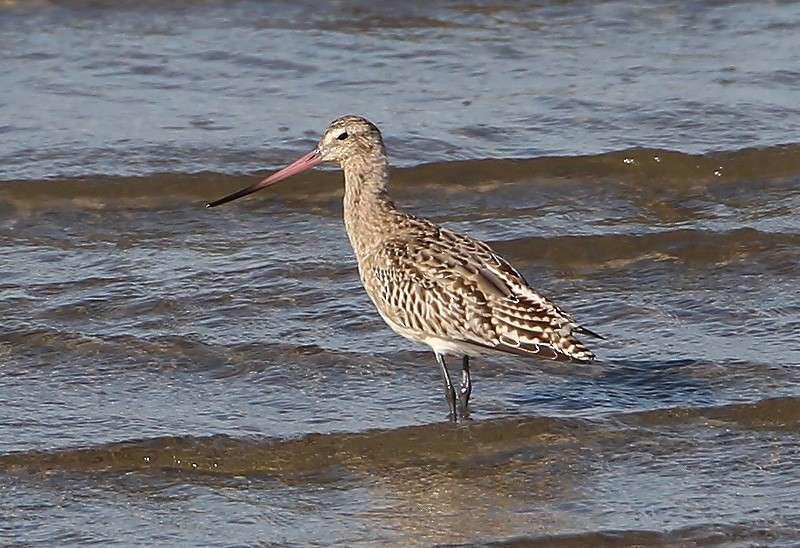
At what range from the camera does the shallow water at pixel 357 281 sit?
6.59 meters

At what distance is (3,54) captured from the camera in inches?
492

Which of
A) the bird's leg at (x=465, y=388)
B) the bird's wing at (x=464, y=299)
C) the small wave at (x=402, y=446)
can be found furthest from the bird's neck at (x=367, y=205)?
the small wave at (x=402, y=446)

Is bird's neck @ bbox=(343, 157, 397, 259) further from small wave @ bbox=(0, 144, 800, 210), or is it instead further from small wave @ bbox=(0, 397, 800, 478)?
small wave @ bbox=(0, 144, 800, 210)

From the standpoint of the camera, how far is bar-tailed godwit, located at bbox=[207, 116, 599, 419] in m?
7.07

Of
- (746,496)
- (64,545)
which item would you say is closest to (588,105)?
(746,496)

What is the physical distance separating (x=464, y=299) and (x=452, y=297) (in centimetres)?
6

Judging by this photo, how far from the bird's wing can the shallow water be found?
1.36ft

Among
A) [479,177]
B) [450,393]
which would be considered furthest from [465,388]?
[479,177]

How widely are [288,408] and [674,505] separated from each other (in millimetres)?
1927

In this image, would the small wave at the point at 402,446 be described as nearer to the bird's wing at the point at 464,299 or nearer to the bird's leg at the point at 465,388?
the bird's leg at the point at 465,388

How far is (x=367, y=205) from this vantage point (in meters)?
7.89

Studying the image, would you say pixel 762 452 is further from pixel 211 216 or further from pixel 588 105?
pixel 588 105

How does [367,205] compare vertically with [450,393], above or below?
above

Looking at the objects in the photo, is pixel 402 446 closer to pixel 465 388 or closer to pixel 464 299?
pixel 465 388
